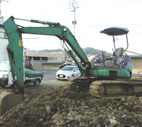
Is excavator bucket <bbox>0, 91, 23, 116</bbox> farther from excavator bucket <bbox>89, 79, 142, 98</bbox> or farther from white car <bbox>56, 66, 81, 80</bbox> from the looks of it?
white car <bbox>56, 66, 81, 80</bbox>

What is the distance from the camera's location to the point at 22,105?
5895mm

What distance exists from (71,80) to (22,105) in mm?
2714

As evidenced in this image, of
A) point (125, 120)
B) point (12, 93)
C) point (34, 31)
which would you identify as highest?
point (34, 31)

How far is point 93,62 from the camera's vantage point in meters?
7.85

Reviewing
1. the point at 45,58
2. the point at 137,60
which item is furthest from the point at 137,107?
the point at 45,58

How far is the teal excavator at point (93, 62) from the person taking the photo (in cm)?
588

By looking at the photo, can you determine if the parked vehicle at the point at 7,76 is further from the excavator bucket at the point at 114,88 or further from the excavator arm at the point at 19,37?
the excavator bucket at the point at 114,88

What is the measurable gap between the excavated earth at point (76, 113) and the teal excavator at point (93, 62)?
0.60m

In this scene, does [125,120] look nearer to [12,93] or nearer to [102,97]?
[102,97]

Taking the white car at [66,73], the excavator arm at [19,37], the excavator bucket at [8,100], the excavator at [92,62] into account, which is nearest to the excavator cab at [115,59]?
the excavator at [92,62]

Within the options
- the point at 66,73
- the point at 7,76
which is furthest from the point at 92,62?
the point at 66,73

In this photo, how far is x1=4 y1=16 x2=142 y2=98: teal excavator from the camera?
5.88 meters

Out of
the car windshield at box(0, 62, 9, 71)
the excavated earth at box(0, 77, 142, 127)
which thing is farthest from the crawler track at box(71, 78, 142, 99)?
the car windshield at box(0, 62, 9, 71)

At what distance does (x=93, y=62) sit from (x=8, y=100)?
380cm
